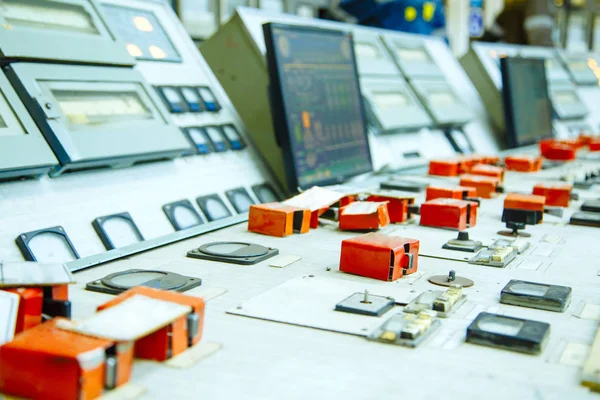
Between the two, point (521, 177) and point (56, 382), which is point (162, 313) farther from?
point (521, 177)

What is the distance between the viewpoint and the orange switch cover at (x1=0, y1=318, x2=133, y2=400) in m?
0.91

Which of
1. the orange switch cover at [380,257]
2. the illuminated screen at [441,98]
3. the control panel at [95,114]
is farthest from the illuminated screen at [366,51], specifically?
the orange switch cover at [380,257]

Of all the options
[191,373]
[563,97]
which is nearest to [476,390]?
[191,373]

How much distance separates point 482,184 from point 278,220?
1.00 m

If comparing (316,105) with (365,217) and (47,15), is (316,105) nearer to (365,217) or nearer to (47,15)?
(365,217)

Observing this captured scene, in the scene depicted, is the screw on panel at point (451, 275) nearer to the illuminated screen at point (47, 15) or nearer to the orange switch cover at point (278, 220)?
the orange switch cover at point (278, 220)

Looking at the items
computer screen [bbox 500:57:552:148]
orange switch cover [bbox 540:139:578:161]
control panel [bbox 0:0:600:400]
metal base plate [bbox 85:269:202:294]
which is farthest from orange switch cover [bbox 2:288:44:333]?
computer screen [bbox 500:57:552:148]

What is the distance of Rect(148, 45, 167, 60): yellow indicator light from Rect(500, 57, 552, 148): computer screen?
83.2 inches

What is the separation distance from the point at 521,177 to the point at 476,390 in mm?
2314

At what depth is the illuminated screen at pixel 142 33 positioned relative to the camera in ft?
7.56

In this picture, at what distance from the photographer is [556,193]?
2451mm

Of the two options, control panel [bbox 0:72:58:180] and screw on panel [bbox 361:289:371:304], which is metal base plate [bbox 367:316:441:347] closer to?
screw on panel [bbox 361:289:371:304]

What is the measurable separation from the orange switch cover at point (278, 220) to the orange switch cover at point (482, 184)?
874 mm

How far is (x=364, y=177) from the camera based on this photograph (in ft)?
9.57
